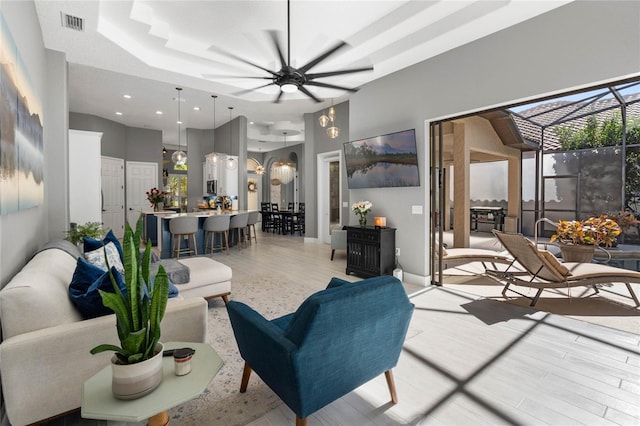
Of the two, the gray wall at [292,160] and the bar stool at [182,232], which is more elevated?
the gray wall at [292,160]

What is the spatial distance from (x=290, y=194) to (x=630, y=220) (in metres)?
11.3

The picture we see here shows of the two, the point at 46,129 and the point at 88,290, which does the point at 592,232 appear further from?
the point at 46,129

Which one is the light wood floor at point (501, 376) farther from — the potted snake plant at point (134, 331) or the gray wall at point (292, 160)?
the gray wall at point (292, 160)

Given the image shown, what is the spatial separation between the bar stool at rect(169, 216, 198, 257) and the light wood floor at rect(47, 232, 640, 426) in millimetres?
4517

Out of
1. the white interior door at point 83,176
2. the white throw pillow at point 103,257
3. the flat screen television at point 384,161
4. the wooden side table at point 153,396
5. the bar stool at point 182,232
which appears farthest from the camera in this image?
the bar stool at point 182,232

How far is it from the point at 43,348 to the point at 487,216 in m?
11.5

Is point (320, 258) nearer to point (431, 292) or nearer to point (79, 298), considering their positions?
point (431, 292)

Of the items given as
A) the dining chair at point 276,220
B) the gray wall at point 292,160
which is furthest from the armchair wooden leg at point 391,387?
the gray wall at point 292,160

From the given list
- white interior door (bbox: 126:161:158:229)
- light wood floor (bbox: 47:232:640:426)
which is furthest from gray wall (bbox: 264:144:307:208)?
light wood floor (bbox: 47:232:640:426)

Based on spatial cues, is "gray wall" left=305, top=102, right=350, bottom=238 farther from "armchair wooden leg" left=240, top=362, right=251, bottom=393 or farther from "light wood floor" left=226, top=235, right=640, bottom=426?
"armchair wooden leg" left=240, top=362, right=251, bottom=393

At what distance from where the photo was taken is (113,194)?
8773mm

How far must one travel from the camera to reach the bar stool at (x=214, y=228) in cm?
636

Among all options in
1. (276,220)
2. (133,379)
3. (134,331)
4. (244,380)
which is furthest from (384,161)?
(276,220)

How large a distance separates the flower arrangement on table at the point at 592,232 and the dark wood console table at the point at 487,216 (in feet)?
18.7
